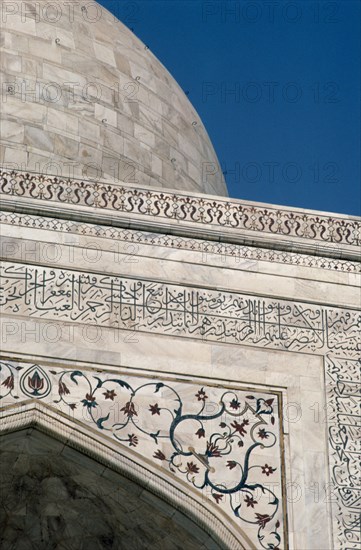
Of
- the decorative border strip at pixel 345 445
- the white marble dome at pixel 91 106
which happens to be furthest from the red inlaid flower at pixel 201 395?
the white marble dome at pixel 91 106

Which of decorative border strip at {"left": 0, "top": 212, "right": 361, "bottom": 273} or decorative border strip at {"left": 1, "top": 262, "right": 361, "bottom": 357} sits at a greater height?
decorative border strip at {"left": 0, "top": 212, "right": 361, "bottom": 273}

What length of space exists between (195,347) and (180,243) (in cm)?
48

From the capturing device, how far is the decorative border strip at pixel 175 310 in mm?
7691

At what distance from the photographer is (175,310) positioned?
786 cm

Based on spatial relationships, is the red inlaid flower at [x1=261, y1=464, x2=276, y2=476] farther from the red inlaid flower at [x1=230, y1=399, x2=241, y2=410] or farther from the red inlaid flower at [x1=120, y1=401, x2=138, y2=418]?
the red inlaid flower at [x1=120, y1=401, x2=138, y2=418]

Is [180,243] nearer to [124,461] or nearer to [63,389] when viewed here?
[63,389]

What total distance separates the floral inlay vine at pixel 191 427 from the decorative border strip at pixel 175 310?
0.26 m

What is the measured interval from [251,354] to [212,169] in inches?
88.4

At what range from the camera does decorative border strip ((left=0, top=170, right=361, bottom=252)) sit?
7.91m

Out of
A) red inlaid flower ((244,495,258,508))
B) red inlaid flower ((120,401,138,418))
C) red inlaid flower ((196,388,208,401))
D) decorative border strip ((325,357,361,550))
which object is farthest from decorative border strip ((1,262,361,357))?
red inlaid flower ((244,495,258,508))

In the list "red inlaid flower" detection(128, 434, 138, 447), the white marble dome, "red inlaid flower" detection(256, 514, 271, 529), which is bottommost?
"red inlaid flower" detection(256, 514, 271, 529)

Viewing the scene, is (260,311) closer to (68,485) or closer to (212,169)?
(68,485)

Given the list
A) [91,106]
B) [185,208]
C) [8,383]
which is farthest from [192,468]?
[91,106]

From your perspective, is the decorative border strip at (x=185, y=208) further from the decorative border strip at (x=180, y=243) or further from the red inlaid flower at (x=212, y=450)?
the red inlaid flower at (x=212, y=450)
